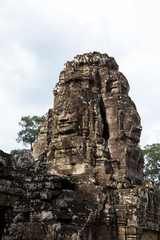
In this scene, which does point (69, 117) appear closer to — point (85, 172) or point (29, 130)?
point (85, 172)

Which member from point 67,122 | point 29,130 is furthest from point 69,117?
point 29,130

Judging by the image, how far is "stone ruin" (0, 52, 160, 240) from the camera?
25.9ft

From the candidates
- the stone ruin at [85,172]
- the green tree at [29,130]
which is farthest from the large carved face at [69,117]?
the green tree at [29,130]

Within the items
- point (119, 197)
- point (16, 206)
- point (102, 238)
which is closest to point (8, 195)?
point (16, 206)

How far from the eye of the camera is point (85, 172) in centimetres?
1220

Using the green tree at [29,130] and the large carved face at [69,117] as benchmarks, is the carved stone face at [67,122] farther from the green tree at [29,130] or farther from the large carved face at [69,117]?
the green tree at [29,130]

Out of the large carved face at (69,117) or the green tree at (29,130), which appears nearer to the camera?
the large carved face at (69,117)

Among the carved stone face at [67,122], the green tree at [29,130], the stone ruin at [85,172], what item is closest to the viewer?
the stone ruin at [85,172]

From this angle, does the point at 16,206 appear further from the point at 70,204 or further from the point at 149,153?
the point at 149,153

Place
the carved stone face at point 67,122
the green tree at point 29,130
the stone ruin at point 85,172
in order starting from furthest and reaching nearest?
1. the green tree at point 29,130
2. the carved stone face at point 67,122
3. the stone ruin at point 85,172

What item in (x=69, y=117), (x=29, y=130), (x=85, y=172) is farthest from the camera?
(x=29, y=130)

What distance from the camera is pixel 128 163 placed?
13508mm

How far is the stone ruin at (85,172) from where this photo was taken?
7891 mm

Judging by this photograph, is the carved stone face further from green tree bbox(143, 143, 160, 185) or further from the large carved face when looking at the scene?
green tree bbox(143, 143, 160, 185)
